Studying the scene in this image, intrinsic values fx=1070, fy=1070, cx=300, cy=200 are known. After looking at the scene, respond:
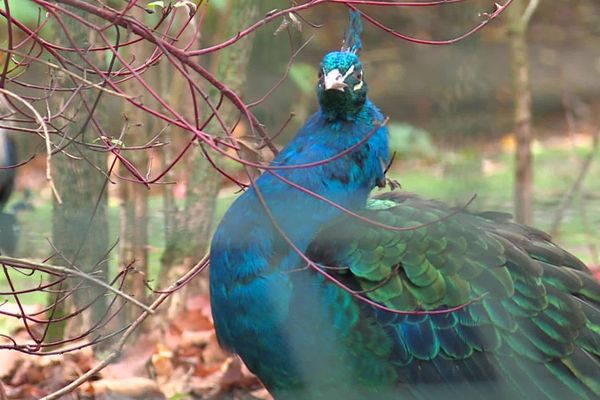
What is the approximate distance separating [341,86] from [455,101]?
406mm

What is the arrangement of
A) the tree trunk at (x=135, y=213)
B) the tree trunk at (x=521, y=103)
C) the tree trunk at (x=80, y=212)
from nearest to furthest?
the tree trunk at (x=80, y=212) → the tree trunk at (x=135, y=213) → the tree trunk at (x=521, y=103)

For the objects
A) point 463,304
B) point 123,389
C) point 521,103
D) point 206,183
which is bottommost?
point 123,389

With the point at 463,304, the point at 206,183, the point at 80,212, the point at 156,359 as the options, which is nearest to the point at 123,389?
the point at 156,359

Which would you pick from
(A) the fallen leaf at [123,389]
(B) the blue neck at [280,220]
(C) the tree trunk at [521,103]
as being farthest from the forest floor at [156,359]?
(B) the blue neck at [280,220]

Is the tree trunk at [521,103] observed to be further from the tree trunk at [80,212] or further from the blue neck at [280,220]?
the tree trunk at [80,212]

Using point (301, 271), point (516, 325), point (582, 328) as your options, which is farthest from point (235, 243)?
point (582, 328)

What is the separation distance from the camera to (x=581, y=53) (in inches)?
186

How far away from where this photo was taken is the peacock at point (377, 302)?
2.58 metres

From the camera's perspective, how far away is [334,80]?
271 centimetres

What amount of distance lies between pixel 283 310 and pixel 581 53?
2647 millimetres

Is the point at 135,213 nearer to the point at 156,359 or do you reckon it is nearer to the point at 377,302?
the point at 156,359

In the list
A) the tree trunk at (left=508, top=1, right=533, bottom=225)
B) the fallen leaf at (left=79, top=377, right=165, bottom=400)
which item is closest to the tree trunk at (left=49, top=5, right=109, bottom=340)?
the fallen leaf at (left=79, top=377, right=165, bottom=400)

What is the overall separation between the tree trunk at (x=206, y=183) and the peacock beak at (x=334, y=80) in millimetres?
1041

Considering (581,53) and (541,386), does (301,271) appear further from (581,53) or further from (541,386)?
(581,53)
